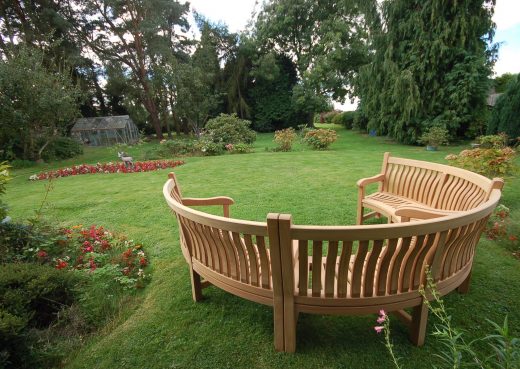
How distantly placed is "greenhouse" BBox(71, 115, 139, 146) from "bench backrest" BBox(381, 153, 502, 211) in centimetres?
2244

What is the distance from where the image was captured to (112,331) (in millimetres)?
2512

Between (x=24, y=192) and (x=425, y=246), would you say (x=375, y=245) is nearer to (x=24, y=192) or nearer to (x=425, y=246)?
(x=425, y=246)

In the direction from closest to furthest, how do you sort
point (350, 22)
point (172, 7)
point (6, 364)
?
point (6, 364)
point (172, 7)
point (350, 22)

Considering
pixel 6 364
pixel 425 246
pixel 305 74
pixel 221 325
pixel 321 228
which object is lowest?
pixel 221 325

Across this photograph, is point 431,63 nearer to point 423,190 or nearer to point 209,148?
point 209,148

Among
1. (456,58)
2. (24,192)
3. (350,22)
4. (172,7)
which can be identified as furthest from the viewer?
(350,22)

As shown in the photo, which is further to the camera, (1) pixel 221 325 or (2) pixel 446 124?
(2) pixel 446 124

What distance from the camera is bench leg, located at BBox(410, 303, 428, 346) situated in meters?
2.11

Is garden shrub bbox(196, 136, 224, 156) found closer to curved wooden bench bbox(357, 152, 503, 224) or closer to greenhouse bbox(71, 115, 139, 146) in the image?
curved wooden bench bbox(357, 152, 503, 224)

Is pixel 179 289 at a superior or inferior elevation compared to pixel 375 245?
inferior

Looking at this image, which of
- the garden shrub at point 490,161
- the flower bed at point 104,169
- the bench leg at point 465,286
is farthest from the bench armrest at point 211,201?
the flower bed at point 104,169

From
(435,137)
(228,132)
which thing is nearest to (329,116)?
(228,132)

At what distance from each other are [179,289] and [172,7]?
24.1 m

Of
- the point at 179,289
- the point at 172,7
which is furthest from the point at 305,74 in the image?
the point at 179,289
